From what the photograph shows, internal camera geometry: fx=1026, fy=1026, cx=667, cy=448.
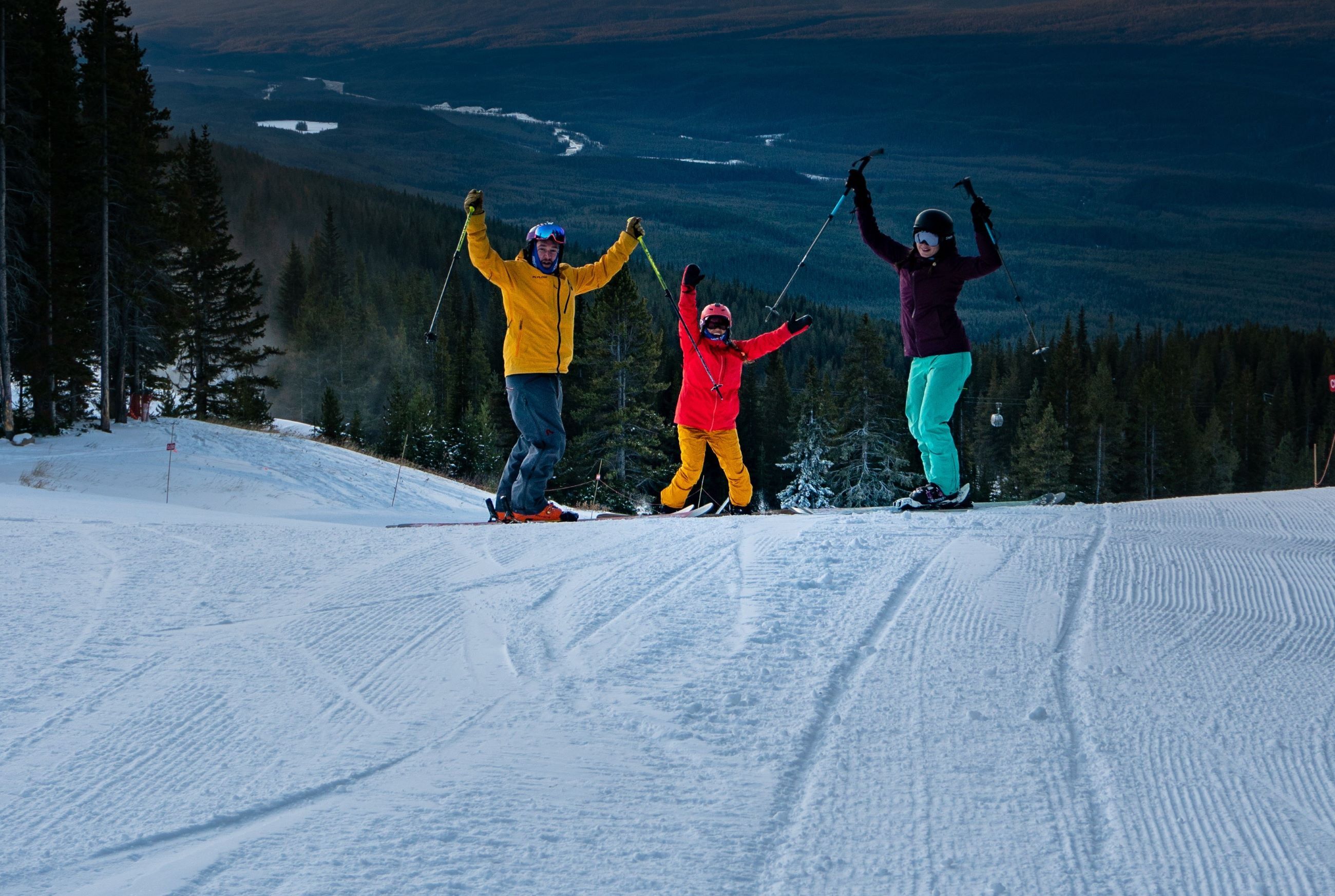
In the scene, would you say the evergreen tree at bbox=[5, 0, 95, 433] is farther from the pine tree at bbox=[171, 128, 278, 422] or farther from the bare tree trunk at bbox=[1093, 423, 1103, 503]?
the bare tree trunk at bbox=[1093, 423, 1103, 503]

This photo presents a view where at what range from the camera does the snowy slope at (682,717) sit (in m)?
2.73

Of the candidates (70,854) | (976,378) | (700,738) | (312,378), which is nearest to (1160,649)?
(700,738)

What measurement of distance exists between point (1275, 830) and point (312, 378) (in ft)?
235

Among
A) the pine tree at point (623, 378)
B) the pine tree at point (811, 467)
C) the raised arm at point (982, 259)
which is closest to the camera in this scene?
the raised arm at point (982, 259)

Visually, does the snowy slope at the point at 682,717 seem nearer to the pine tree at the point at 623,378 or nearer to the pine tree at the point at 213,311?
the pine tree at the point at 623,378

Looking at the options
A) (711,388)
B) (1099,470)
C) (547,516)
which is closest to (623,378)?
(711,388)

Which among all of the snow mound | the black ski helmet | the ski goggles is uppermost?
the black ski helmet

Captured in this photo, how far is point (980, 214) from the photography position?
7852 mm

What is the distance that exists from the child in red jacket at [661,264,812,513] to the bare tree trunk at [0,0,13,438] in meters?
18.6

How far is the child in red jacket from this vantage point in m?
9.95

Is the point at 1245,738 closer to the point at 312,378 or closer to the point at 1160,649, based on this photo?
the point at 1160,649

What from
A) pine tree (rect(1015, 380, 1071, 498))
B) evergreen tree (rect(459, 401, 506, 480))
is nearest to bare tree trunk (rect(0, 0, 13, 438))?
evergreen tree (rect(459, 401, 506, 480))

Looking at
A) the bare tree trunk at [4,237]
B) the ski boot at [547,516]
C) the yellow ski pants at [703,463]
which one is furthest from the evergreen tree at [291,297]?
the ski boot at [547,516]

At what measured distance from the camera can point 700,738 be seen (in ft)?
11.2
